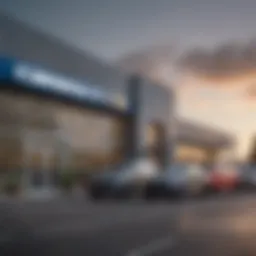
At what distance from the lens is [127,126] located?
1.01 meters

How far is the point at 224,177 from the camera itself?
46.5 inches

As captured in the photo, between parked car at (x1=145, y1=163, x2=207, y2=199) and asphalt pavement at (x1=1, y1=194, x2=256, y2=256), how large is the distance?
0.05 m

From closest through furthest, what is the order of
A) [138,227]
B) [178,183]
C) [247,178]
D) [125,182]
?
[247,178]
[125,182]
[178,183]
[138,227]

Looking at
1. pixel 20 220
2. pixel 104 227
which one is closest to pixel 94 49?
pixel 20 220

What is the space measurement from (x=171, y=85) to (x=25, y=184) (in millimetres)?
444

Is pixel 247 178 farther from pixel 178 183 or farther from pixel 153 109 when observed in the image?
pixel 178 183

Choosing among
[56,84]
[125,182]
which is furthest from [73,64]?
Answer: [125,182]

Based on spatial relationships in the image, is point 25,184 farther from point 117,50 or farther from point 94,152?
point 117,50

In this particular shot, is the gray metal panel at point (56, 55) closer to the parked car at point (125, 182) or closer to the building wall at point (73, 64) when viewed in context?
the building wall at point (73, 64)

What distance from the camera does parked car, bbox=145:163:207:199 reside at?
1.21m

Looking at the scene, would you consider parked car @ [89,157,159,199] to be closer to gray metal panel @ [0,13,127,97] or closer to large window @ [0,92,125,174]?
large window @ [0,92,125,174]

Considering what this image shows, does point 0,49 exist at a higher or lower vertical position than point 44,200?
higher

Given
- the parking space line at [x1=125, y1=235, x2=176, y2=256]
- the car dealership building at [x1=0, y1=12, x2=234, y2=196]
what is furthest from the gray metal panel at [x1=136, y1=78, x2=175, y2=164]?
the parking space line at [x1=125, y1=235, x2=176, y2=256]

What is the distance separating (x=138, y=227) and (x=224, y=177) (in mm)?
2277
